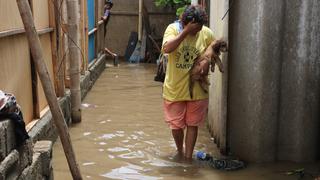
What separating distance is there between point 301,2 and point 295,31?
0.31 m

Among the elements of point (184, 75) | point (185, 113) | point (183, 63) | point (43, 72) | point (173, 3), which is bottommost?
point (185, 113)

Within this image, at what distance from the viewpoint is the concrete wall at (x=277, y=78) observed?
16.4 feet

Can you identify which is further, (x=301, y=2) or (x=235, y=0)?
Result: (x=235, y=0)

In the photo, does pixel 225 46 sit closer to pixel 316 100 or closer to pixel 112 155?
pixel 316 100

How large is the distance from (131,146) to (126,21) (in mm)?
10972

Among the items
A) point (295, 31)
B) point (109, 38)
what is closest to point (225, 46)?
point (295, 31)

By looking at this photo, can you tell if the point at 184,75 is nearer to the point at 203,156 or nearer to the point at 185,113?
the point at 185,113

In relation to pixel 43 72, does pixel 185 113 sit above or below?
below

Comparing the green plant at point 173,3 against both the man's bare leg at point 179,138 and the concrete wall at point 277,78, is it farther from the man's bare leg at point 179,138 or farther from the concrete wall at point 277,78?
the concrete wall at point 277,78

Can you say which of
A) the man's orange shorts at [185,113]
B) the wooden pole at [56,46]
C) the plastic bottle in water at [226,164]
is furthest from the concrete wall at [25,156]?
the plastic bottle in water at [226,164]

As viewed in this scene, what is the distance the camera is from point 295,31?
502 cm

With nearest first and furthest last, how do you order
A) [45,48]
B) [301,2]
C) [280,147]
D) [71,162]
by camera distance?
1. [71,162]
2. [301,2]
3. [280,147]
4. [45,48]

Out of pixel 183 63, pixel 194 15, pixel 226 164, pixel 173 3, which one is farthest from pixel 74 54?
pixel 173 3

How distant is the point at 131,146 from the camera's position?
626 centimetres
